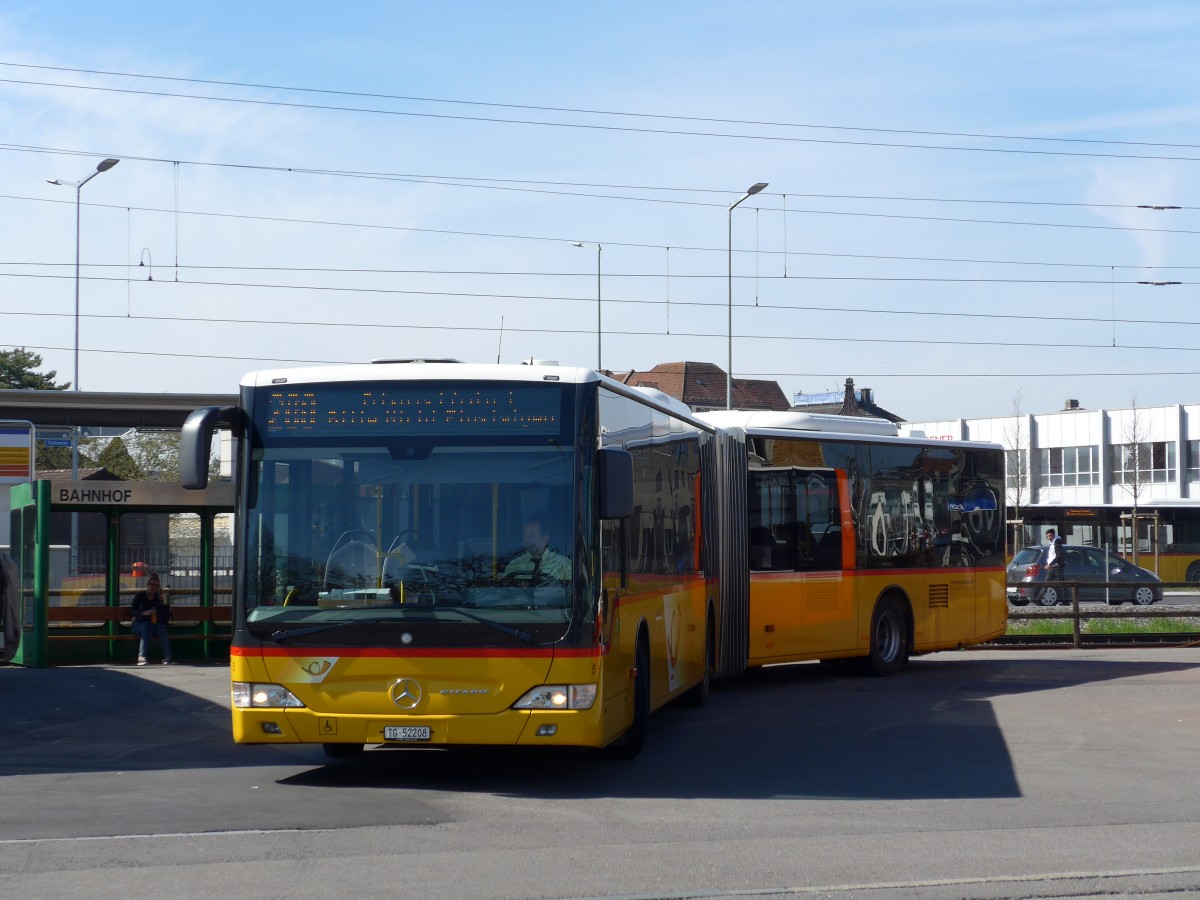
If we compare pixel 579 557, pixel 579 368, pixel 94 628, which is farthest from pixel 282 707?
pixel 94 628

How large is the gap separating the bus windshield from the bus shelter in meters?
11.9

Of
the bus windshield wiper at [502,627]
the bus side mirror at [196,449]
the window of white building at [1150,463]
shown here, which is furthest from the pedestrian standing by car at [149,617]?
the window of white building at [1150,463]

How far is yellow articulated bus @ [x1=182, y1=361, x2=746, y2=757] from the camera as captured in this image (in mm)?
9867

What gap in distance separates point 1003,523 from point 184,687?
36.5 feet

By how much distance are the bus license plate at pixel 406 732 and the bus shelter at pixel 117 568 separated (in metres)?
12.4

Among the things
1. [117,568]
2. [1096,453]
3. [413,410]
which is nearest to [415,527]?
[413,410]

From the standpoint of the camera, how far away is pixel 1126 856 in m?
8.11

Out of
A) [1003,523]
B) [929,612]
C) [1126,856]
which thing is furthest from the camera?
[1003,523]

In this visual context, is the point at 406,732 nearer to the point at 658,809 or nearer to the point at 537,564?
the point at 537,564

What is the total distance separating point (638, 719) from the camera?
11.6m

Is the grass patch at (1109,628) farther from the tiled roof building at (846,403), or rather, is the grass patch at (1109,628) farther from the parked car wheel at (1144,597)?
the tiled roof building at (846,403)

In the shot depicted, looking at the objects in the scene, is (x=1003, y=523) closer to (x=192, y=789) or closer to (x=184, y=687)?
(x=184, y=687)

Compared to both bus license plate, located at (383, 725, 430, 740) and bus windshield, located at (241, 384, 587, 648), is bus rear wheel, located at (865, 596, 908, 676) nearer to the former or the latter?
bus windshield, located at (241, 384, 587, 648)

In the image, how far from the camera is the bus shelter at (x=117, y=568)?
2131cm
